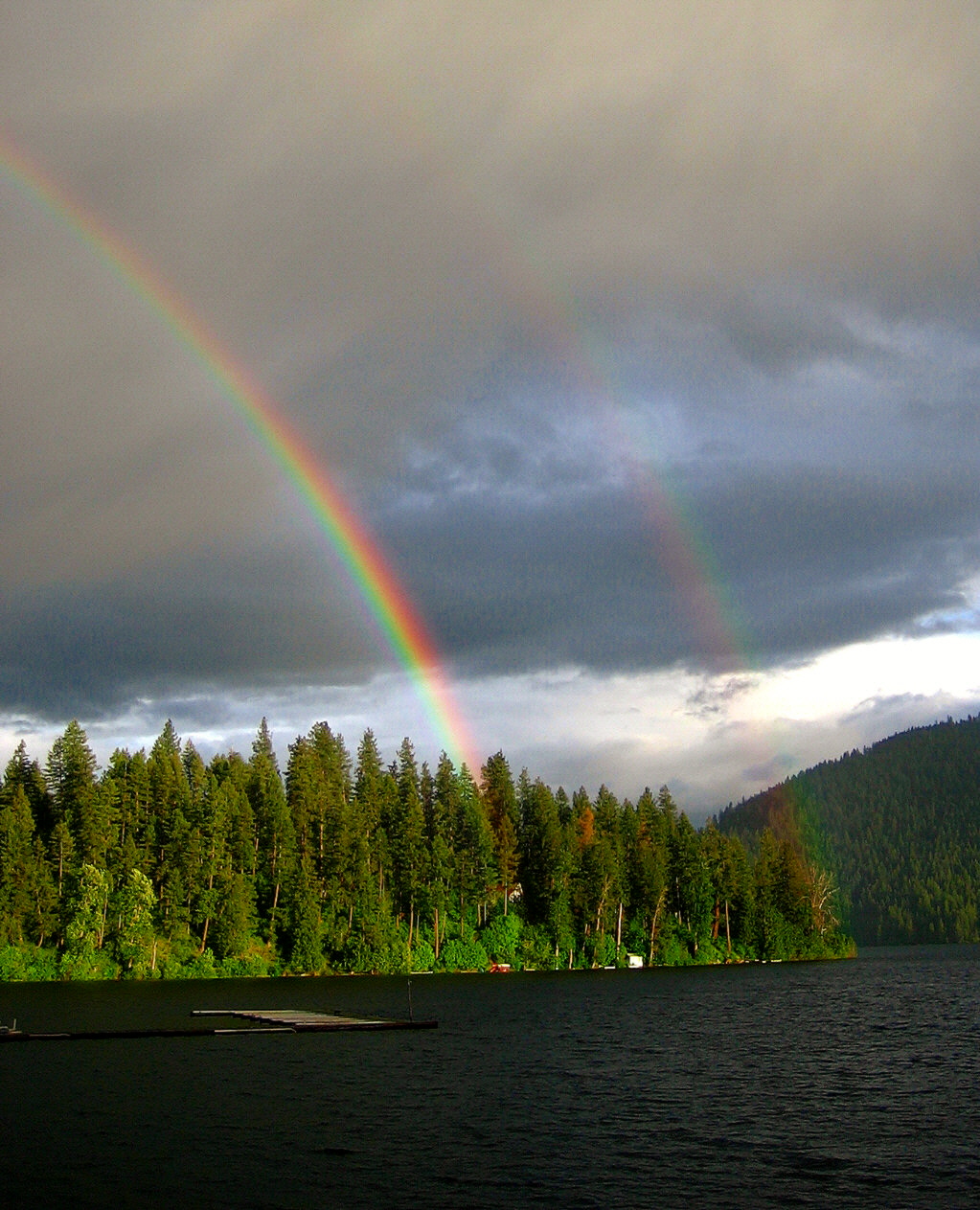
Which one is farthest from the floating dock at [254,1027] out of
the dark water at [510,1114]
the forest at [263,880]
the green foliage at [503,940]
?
the green foliage at [503,940]

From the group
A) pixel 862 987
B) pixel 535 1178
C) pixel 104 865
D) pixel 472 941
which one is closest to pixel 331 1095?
pixel 535 1178

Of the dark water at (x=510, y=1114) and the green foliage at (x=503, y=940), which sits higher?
the green foliage at (x=503, y=940)

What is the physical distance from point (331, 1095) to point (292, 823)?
125229 millimetres

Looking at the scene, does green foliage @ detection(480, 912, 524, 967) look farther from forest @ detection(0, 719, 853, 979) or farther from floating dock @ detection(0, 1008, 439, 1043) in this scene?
floating dock @ detection(0, 1008, 439, 1043)

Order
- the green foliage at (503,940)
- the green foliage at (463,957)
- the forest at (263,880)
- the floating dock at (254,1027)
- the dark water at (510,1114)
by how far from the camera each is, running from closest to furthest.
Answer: the dark water at (510,1114) → the floating dock at (254,1027) → the forest at (263,880) → the green foliage at (463,957) → the green foliage at (503,940)

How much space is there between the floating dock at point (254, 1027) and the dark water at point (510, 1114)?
75.4 inches

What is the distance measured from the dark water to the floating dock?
75.4 inches

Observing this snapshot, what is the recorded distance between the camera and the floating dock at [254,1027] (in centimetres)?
8388

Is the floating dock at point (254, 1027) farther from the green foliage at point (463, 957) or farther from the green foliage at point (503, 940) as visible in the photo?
the green foliage at point (503, 940)

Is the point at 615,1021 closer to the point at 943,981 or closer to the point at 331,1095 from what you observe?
the point at 331,1095

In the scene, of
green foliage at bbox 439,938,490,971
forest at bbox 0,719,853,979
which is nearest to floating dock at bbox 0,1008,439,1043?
forest at bbox 0,719,853,979

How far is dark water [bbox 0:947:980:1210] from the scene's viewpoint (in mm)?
39812

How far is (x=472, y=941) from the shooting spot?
188 meters

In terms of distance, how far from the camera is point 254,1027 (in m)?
91.8
